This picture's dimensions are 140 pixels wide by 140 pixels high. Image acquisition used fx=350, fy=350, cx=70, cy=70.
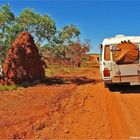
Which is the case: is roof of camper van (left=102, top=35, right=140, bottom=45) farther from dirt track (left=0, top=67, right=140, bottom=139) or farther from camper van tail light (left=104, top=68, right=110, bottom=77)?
dirt track (left=0, top=67, right=140, bottom=139)

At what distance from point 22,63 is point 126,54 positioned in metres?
6.15

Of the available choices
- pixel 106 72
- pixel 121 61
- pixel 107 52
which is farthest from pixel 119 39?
pixel 106 72

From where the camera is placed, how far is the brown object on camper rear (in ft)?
46.6

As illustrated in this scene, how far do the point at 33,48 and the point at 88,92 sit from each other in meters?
5.15

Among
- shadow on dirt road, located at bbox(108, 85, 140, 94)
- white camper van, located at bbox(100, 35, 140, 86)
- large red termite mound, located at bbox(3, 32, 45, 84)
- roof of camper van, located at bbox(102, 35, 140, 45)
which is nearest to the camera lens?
white camper van, located at bbox(100, 35, 140, 86)

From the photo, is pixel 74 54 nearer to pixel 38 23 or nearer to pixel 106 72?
pixel 38 23

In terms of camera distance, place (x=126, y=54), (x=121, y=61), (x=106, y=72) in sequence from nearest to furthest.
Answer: (x=126, y=54)
(x=121, y=61)
(x=106, y=72)

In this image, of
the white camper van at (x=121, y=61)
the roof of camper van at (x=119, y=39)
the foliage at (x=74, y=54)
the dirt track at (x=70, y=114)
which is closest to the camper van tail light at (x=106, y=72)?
the white camper van at (x=121, y=61)

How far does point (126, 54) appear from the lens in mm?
14148

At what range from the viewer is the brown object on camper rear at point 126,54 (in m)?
14.2

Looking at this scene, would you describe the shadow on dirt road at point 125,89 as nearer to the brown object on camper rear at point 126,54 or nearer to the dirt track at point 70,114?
the dirt track at point 70,114

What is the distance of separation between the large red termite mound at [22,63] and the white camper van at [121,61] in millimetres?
5056

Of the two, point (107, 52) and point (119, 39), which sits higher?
point (119, 39)

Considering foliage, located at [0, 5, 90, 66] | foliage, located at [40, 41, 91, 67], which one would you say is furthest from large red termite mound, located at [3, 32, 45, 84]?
foliage, located at [40, 41, 91, 67]
